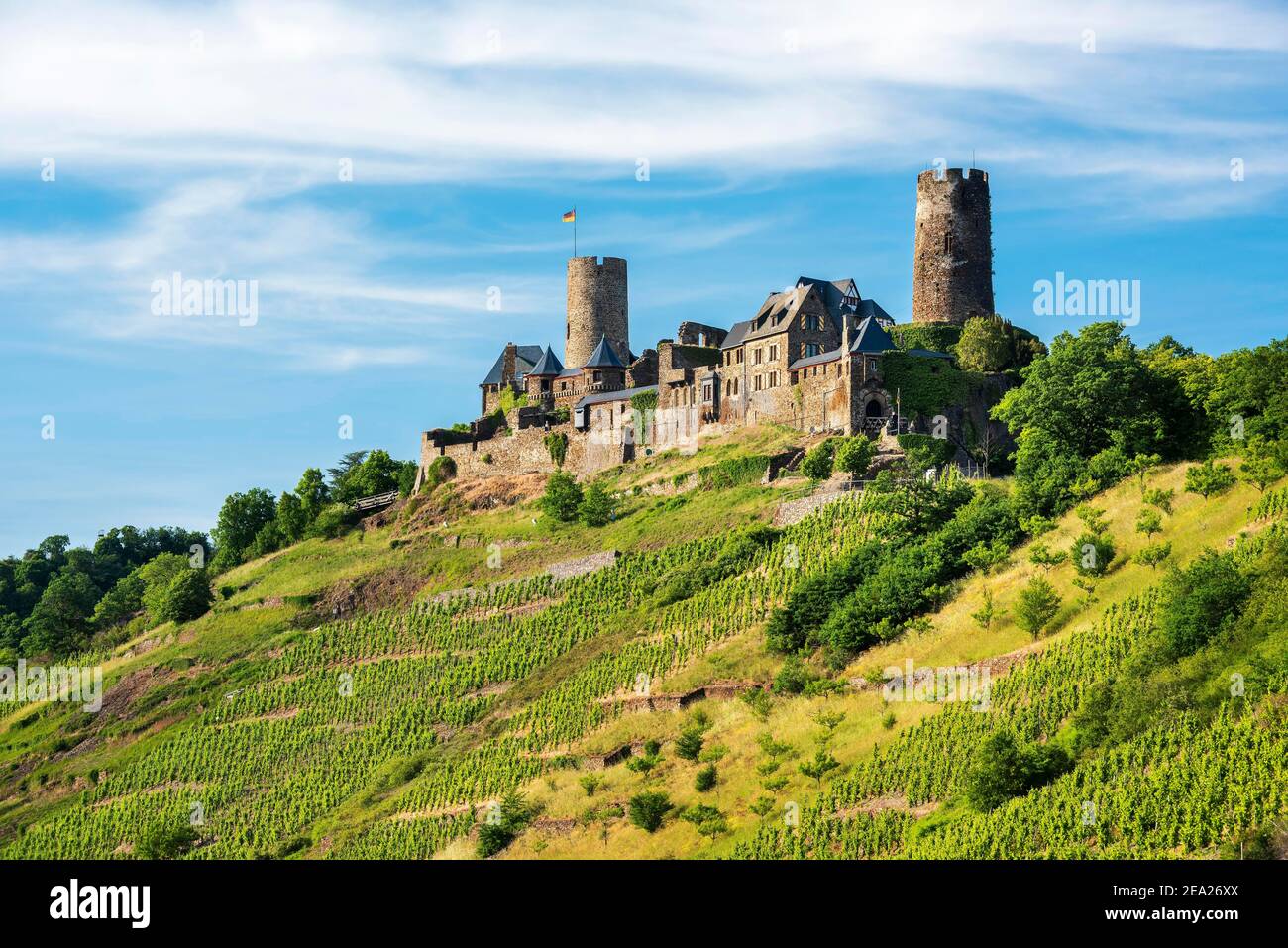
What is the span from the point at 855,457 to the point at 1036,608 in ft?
67.8

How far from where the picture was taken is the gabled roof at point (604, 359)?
97.8 metres

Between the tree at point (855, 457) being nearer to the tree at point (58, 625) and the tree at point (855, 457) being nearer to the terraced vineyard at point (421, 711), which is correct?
the terraced vineyard at point (421, 711)

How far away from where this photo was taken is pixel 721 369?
285ft

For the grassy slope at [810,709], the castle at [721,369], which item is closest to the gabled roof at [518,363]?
the castle at [721,369]

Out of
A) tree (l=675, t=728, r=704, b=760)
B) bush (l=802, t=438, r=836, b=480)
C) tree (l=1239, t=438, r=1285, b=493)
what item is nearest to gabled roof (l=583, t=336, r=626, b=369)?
bush (l=802, t=438, r=836, b=480)

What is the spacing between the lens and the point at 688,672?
6056cm

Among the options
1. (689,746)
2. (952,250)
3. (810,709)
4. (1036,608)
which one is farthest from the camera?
(952,250)

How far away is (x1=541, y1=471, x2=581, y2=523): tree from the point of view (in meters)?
82.8

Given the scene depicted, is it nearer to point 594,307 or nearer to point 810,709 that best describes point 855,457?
point 810,709

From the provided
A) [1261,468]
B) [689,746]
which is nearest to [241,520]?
[689,746]

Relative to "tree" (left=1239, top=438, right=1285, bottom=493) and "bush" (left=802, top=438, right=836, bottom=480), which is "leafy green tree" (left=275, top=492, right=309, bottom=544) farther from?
"tree" (left=1239, top=438, right=1285, bottom=493)

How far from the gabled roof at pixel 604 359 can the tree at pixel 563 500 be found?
14.6 m
